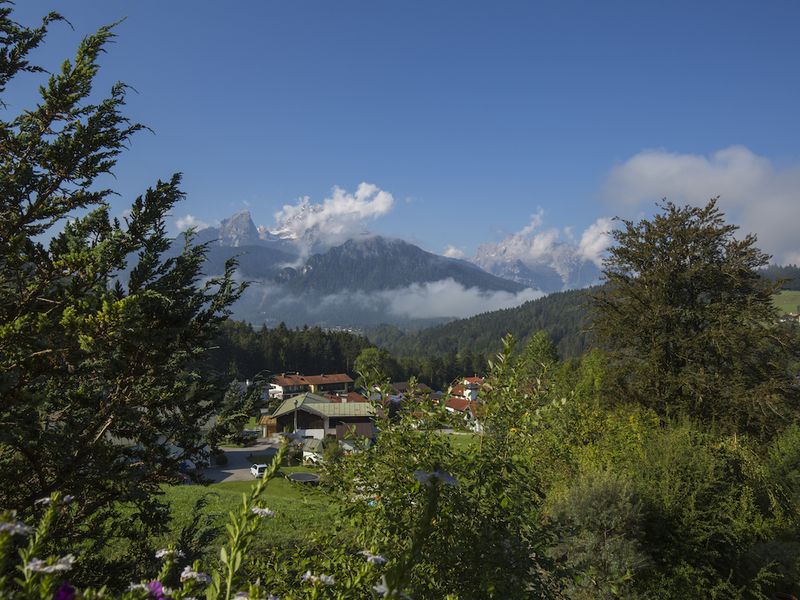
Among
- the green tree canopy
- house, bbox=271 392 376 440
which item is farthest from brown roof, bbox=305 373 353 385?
the green tree canopy

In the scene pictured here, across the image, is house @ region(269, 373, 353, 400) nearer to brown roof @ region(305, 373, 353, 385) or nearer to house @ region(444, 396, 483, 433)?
brown roof @ region(305, 373, 353, 385)

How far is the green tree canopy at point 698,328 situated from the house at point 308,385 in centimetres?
A: 8116

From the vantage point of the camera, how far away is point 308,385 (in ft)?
324

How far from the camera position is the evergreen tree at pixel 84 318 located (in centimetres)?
370

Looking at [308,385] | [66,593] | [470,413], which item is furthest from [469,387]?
[308,385]

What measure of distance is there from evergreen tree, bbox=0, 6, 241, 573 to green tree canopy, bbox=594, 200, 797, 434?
591 inches

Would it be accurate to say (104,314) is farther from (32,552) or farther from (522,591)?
(522,591)

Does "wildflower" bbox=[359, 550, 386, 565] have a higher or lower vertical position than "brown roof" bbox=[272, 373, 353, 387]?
higher

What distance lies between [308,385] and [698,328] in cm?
8908

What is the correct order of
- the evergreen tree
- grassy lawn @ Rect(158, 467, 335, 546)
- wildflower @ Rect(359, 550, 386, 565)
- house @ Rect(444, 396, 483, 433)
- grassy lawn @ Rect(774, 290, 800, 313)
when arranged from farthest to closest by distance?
grassy lawn @ Rect(774, 290, 800, 313) → grassy lawn @ Rect(158, 467, 335, 546) → house @ Rect(444, 396, 483, 433) → the evergreen tree → wildflower @ Rect(359, 550, 386, 565)

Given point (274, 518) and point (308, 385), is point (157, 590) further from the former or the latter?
point (308, 385)

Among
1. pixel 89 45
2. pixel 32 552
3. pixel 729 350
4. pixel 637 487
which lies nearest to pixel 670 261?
pixel 729 350

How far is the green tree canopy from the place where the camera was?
49.2ft

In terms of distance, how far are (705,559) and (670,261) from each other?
9.84 m
